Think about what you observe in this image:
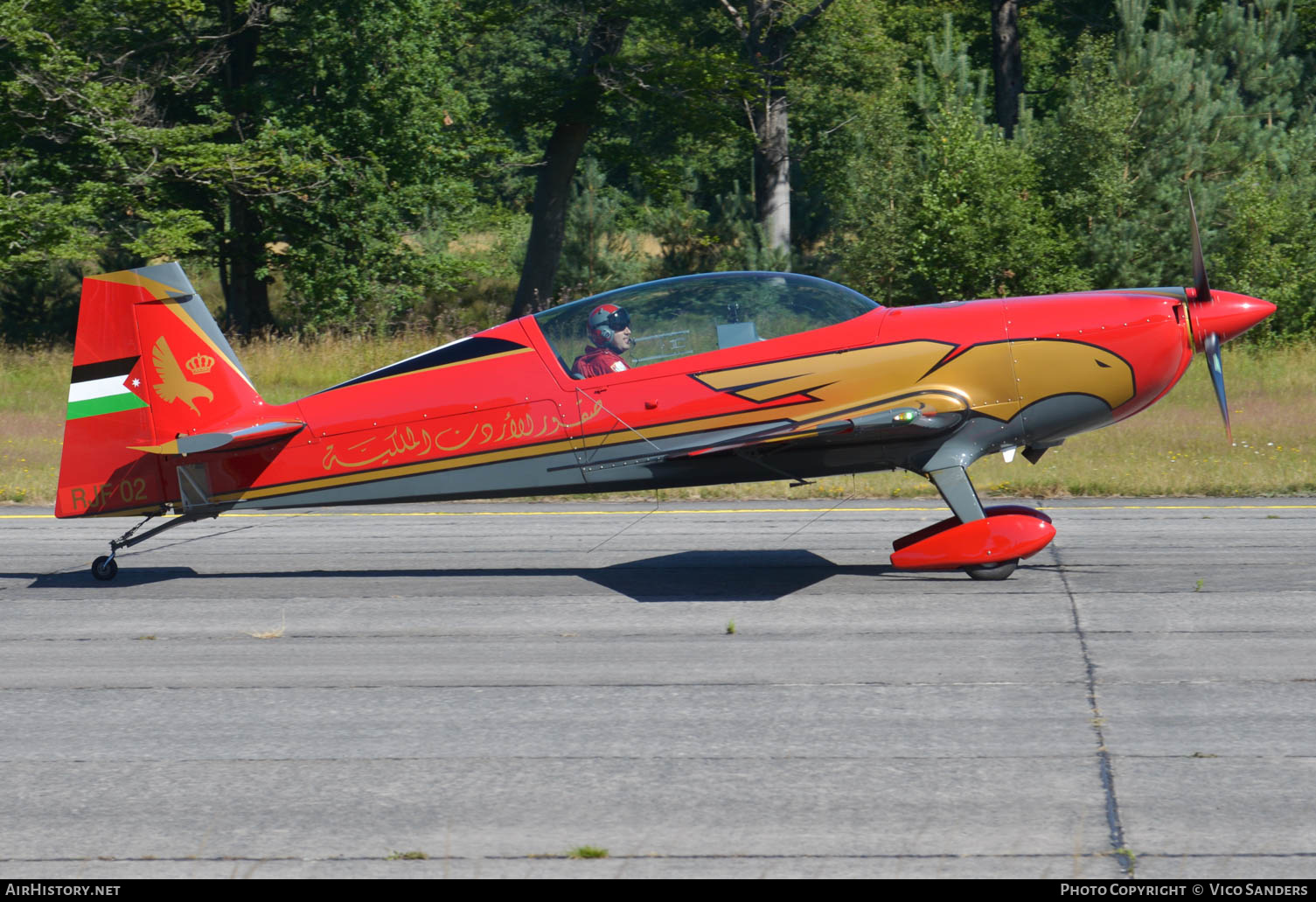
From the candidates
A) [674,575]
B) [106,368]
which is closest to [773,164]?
[674,575]

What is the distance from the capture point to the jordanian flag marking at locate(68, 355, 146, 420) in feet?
31.2

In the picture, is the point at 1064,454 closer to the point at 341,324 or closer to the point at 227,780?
the point at 227,780

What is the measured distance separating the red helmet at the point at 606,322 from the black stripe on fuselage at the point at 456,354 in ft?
1.85

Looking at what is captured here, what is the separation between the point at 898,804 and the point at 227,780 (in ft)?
9.63

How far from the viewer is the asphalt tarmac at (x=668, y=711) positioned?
487 cm

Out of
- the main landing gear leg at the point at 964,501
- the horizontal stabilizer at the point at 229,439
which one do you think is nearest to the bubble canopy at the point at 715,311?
the main landing gear leg at the point at 964,501

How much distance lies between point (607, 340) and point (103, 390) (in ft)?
12.5

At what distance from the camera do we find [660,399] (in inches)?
354

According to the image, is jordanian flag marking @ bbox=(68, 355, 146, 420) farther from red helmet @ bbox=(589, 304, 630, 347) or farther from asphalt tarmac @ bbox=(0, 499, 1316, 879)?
red helmet @ bbox=(589, 304, 630, 347)

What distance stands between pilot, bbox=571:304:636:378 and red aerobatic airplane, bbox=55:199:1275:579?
1cm

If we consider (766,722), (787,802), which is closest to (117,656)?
(766,722)

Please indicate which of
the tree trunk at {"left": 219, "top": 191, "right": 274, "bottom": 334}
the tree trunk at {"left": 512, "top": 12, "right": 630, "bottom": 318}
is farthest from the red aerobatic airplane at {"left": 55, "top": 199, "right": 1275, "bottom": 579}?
the tree trunk at {"left": 512, "top": 12, "right": 630, "bottom": 318}

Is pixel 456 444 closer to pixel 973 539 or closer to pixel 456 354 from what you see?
pixel 456 354

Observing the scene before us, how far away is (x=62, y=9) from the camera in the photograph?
2583cm
